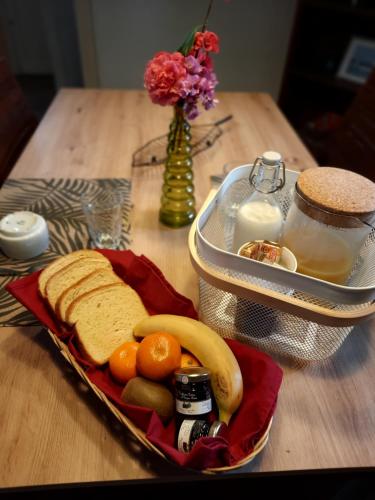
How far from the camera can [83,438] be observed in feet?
1.62

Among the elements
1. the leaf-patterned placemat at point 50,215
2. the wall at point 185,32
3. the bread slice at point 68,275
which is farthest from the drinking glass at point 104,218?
the wall at point 185,32

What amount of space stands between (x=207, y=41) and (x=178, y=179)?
287 mm

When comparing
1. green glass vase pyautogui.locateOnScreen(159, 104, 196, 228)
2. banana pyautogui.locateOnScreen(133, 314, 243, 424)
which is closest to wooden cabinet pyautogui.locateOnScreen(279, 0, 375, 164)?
green glass vase pyautogui.locateOnScreen(159, 104, 196, 228)

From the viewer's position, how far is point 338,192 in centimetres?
56

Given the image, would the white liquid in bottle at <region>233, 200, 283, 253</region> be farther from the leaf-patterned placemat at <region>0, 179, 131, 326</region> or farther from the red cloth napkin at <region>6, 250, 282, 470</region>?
the leaf-patterned placemat at <region>0, 179, 131, 326</region>

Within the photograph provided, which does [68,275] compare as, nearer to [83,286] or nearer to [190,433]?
[83,286]

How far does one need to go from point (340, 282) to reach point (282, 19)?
2.51 metres

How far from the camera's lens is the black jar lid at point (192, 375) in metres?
0.46

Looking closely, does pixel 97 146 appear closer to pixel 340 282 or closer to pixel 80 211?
pixel 80 211

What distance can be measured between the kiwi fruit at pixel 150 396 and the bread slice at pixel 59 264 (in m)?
0.23

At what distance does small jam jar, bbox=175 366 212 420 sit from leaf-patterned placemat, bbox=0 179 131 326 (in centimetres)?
32

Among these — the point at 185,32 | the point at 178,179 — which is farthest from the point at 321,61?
the point at 178,179

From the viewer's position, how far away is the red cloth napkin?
426 mm

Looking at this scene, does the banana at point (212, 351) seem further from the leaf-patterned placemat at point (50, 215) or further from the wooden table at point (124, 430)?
the leaf-patterned placemat at point (50, 215)
